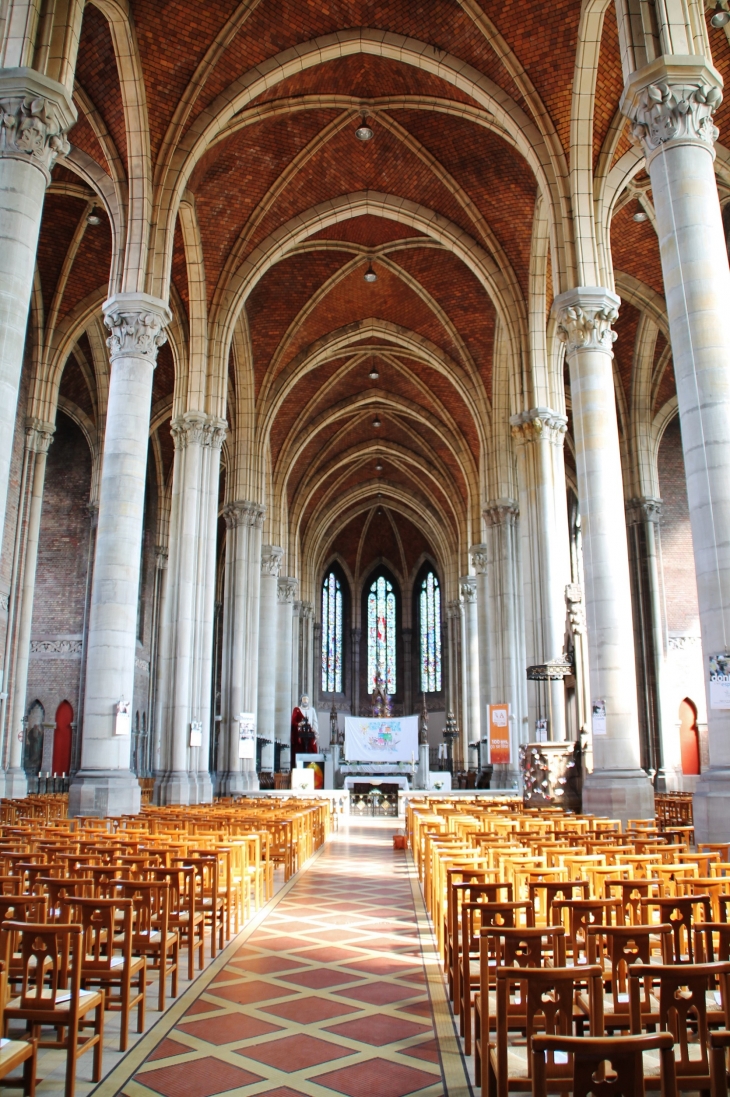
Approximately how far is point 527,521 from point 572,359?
255 inches

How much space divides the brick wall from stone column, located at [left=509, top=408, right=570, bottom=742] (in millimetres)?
14442

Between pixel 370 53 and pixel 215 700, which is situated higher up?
pixel 370 53

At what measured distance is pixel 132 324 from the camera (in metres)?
15.3

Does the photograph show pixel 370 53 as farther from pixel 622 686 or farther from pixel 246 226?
pixel 622 686

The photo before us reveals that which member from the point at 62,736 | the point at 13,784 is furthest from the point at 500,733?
the point at 62,736

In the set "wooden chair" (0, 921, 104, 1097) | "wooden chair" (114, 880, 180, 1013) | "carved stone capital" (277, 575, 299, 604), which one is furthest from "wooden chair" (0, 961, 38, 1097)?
"carved stone capital" (277, 575, 299, 604)

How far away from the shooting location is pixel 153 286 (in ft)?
52.6

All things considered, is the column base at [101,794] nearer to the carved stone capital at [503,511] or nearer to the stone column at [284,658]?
the carved stone capital at [503,511]

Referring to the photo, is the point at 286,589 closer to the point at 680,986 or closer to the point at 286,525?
the point at 286,525

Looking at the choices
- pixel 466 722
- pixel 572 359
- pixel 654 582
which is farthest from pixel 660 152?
pixel 466 722

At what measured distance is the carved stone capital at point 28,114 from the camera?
1021cm

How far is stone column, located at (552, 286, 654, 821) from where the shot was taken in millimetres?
13117

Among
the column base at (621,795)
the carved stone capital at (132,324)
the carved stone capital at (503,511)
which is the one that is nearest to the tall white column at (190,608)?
the carved stone capital at (132,324)

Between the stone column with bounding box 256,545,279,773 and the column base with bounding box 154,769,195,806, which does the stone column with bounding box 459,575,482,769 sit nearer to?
the stone column with bounding box 256,545,279,773
